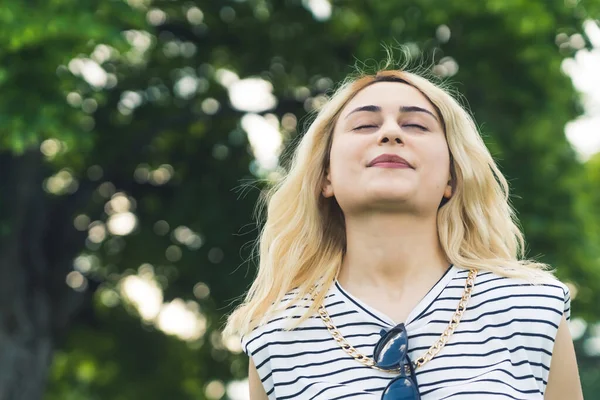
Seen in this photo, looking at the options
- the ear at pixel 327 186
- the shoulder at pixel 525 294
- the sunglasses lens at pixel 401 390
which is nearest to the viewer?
the sunglasses lens at pixel 401 390

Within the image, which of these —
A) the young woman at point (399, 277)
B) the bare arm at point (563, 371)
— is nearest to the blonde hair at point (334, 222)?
the young woman at point (399, 277)

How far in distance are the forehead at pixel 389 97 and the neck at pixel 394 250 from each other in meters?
0.30

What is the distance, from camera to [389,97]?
2.88 meters

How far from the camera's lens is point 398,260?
2.78 m

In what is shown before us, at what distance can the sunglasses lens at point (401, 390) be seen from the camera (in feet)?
8.20

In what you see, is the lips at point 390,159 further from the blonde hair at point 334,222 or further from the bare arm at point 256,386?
the bare arm at point 256,386

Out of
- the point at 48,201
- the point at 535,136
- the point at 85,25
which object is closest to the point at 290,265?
the point at 85,25

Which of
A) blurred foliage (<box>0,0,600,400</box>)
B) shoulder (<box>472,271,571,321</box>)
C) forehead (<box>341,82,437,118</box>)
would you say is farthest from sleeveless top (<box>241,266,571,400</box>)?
blurred foliage (<box>0,0,600,400</box>)

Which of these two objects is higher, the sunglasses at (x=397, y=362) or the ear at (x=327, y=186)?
the ear at (x=327, y=186)

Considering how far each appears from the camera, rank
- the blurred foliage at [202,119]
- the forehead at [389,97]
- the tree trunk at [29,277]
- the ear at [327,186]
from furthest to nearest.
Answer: the tree trunk at [29,277] → the blurred foliage at [202,119] → the ear at [327,186] → the forehead at [389,97]

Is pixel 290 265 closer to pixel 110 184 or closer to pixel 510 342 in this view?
pixel 510 342

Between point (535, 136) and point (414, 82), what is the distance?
7.51 meters

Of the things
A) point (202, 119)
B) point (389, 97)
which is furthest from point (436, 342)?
point (202, 119)

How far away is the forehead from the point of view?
113 inches
